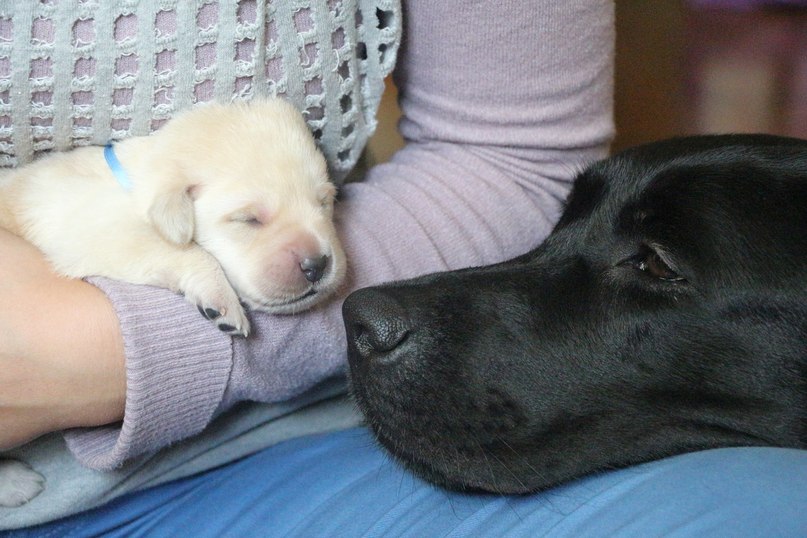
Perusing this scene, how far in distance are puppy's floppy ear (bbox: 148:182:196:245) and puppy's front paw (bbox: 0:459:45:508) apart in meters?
0.38

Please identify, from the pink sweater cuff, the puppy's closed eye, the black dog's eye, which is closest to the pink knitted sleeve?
the pink sweater cuff

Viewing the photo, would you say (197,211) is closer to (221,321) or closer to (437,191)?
(221,321)

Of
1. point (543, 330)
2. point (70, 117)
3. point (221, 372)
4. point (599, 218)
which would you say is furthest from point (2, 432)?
point (599, 218)

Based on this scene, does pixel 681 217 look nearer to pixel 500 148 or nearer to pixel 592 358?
pixel 592 358

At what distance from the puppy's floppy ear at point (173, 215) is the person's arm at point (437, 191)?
81 millimetres

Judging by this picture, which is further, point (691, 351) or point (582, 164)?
point (582, 164)

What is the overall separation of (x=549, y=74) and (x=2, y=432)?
93cm

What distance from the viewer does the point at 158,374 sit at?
979 millimetres

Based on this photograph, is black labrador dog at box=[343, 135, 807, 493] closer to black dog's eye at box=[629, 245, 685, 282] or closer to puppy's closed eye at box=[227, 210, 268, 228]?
black dog's eye at box=[629, 245, 685, 282]

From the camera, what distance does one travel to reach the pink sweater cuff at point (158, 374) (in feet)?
3.20

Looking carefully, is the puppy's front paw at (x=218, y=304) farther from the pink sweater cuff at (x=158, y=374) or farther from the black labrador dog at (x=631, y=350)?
the black labrador dog at (x=631, y=350)

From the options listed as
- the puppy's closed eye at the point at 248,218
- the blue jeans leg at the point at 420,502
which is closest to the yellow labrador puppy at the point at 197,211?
the puppy's closed eye at the point at 248,218

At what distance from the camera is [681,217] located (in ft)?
2.95

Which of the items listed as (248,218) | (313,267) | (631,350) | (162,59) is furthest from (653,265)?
(162,59)
